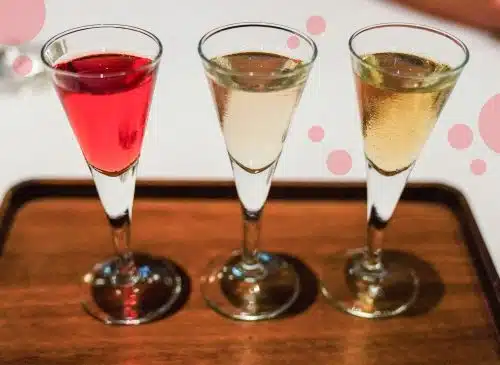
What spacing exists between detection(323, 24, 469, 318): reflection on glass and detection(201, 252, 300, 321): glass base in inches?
1.6

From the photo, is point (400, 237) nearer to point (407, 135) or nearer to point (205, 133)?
point (407, 135)

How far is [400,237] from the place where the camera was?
71 centimetres

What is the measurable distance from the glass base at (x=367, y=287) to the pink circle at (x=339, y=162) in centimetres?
17

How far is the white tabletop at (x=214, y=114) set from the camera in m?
0.82

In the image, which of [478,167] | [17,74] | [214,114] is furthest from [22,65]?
[478,167]

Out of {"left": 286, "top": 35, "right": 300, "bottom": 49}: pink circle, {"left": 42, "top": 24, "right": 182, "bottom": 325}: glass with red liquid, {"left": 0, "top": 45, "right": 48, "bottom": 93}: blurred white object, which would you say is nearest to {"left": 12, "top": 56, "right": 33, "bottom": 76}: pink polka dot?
{"left": 0, "top": 45, "right": 48, "bottom": 93}: blurred white object

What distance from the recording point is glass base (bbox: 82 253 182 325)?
0.62 metres

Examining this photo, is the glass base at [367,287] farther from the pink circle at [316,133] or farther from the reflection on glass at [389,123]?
the pink circle at [316,133]

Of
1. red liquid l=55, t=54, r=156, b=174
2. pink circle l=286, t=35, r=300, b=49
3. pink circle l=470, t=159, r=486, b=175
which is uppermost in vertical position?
pink circle l=286, t=35, r=300, b=49

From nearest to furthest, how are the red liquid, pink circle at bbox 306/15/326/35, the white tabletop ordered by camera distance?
the red liquid < the white tabletop < pink circle at bbox 306/15/326/35

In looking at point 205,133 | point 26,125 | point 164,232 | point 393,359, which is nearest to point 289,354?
point 393,359

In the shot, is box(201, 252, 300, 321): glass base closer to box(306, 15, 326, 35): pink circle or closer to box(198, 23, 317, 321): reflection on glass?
box(198, 23, 317, 321): reflection on glass

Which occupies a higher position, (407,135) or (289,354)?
(407,135)

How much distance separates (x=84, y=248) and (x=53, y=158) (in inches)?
7.6
